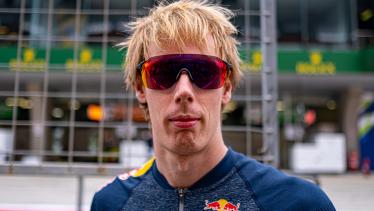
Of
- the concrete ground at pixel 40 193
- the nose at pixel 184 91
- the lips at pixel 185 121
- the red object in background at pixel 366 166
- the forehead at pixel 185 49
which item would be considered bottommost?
the red object in background at pixel 366 166

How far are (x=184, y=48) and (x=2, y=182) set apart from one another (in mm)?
3514

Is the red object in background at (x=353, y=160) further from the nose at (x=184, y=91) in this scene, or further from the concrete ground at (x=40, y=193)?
the nose at (x=184, y=91)

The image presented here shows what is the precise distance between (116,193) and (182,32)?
0.80 m

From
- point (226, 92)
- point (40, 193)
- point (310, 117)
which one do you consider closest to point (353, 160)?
point (310, 117)

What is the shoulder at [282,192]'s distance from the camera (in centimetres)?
146

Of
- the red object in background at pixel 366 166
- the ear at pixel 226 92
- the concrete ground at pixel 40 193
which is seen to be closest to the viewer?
the ear at pixel 226 92

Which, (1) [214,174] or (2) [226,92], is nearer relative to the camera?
(1) [214,174]

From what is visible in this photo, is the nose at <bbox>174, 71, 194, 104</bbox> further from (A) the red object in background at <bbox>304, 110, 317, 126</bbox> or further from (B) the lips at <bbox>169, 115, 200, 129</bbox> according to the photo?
(A) the red object in background at <bbox>304, 110, 317, 126</bbox>

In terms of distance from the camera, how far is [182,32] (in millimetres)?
1520

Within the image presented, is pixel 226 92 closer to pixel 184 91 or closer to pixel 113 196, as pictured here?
pixel 184 91

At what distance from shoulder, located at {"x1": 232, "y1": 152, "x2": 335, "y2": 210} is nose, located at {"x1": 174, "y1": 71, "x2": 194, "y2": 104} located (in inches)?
17.1

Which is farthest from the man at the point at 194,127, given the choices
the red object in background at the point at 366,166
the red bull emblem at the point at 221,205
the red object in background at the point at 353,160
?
the red object in background at the point at 353,160

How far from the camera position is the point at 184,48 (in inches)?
59.9

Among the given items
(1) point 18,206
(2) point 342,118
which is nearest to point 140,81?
(1) point 18,206
